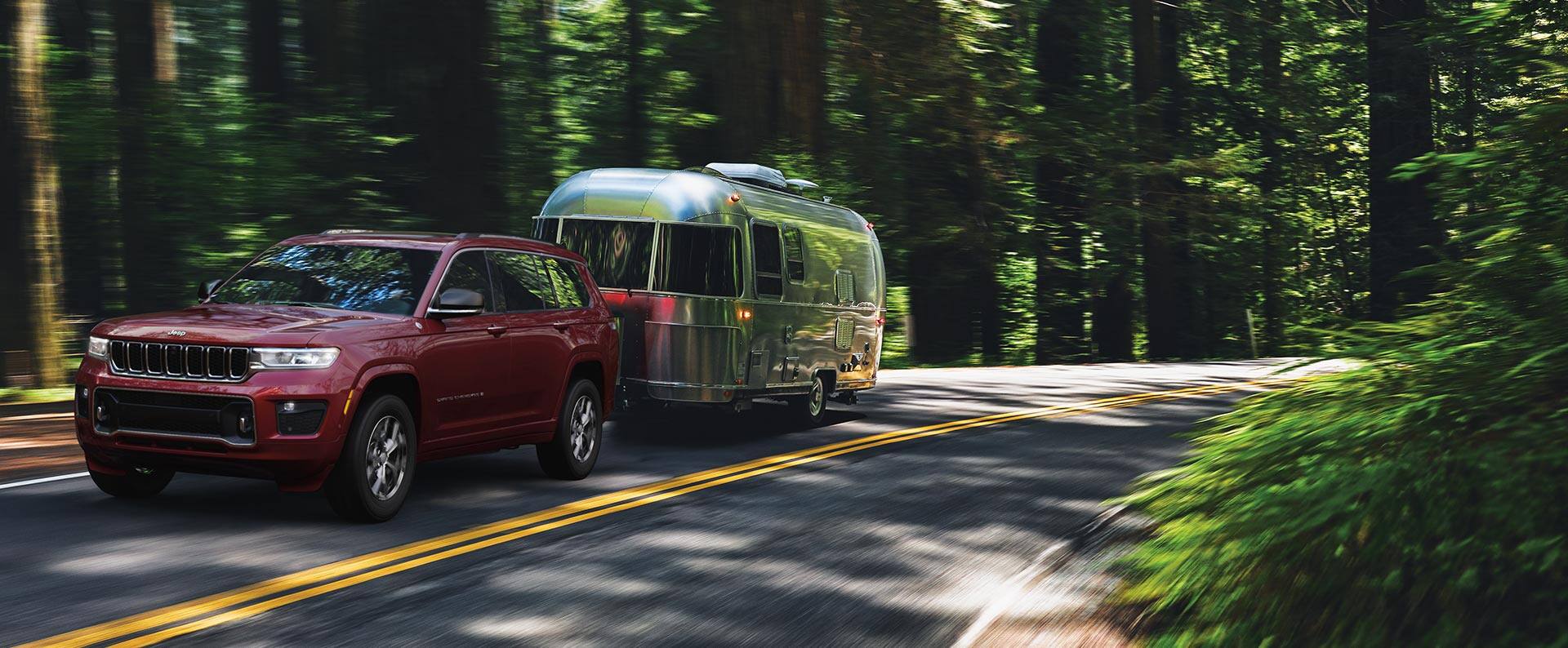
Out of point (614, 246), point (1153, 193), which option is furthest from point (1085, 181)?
point (614, 246)

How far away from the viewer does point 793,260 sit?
15.7 metres

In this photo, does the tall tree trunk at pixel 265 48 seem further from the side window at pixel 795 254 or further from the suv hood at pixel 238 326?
the suv hood at pixel 238 326

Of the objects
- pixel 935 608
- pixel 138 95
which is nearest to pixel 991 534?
pixel 935 608

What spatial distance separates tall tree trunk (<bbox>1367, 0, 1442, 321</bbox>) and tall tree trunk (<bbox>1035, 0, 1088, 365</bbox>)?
315 inches

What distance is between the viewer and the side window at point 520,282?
416 inches

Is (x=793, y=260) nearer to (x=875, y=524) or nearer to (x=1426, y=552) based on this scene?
(x=875, y=524)

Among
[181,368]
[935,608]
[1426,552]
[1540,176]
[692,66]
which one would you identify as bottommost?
[935,608]

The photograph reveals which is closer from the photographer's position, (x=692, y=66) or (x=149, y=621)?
(x=149, y=621)

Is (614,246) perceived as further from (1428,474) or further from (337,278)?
(1428,474)

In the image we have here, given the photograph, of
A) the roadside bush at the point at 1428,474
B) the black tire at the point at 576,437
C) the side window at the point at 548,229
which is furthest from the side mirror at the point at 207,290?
the roadside bush at the point at 1428,474

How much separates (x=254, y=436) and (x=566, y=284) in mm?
3698

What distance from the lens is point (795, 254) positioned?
51.5 ft

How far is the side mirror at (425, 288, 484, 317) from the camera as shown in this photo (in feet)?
30.1

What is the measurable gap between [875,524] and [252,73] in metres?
18.9
